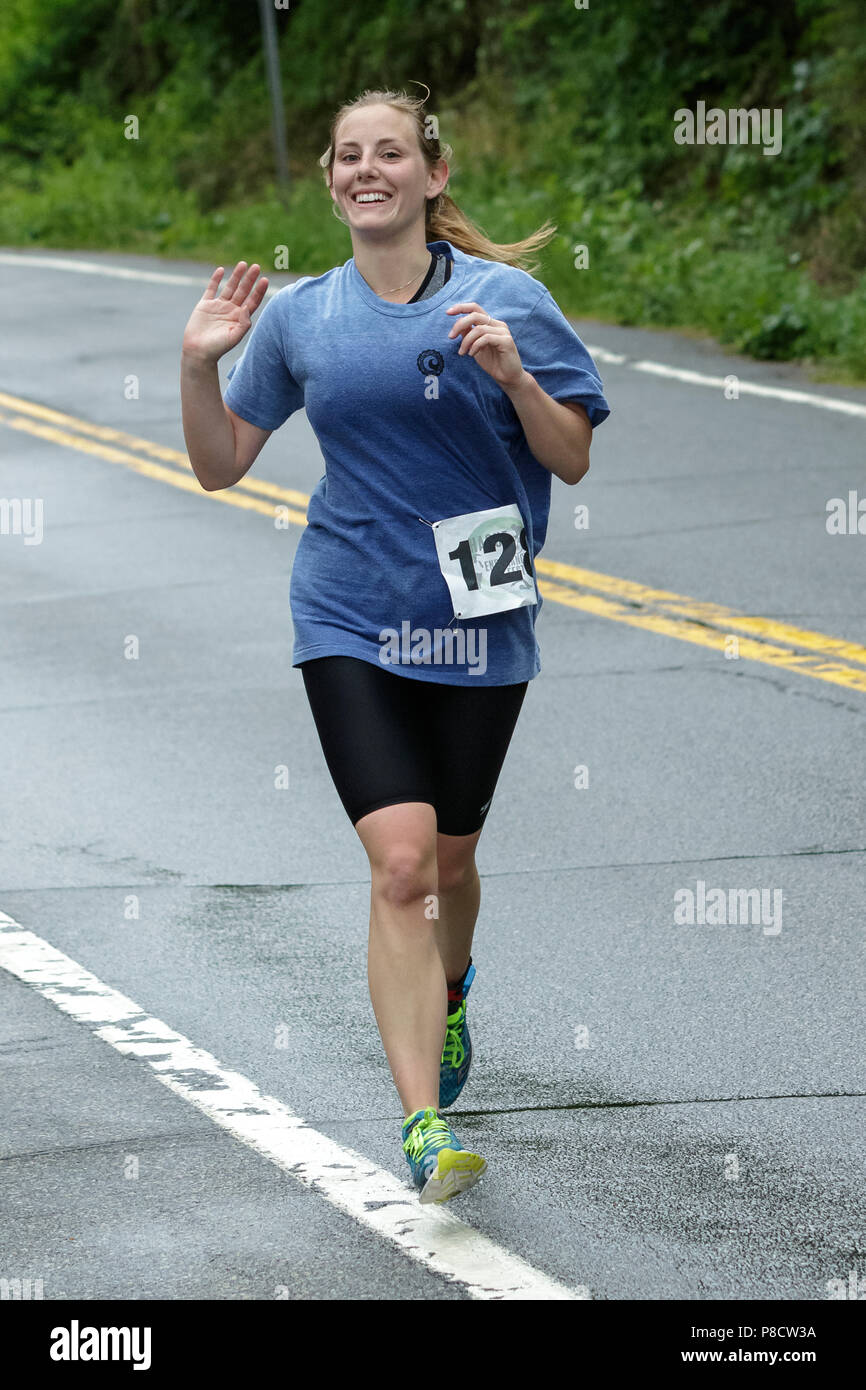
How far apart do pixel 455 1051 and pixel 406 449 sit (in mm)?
1306

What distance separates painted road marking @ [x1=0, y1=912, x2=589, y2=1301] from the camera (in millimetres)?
4156

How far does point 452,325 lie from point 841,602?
545 centimetres

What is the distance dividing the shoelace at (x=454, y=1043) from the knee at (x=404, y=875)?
480 mm

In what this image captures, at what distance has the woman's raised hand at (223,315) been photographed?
4617 millimetres

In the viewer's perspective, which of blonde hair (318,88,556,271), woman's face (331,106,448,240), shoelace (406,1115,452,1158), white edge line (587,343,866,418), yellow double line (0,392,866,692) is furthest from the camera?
white edge line (587,343,866,418)

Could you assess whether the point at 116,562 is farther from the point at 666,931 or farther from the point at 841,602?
the point at 666,931

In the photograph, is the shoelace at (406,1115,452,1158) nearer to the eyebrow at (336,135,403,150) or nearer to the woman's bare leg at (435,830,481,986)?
the woman's bare leg at (435,830,481,986)

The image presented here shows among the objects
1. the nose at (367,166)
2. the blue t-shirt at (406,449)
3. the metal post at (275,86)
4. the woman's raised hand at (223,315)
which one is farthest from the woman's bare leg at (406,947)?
the metal post at (275,86)

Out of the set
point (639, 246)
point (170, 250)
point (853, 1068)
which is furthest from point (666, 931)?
point (170, 250)

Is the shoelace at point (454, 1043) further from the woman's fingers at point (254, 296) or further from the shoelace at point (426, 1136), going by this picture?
the woman's fingers at point (254, 296)

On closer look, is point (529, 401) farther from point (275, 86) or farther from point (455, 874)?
point (275, 86)

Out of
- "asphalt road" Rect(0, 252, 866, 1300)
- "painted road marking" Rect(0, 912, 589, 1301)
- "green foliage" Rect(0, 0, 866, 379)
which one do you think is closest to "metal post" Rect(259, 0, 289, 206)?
"green foliage" Rect(0, 0, 866, 379)

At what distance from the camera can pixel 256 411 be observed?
4.80 m

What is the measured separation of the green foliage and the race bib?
10.9 meters
